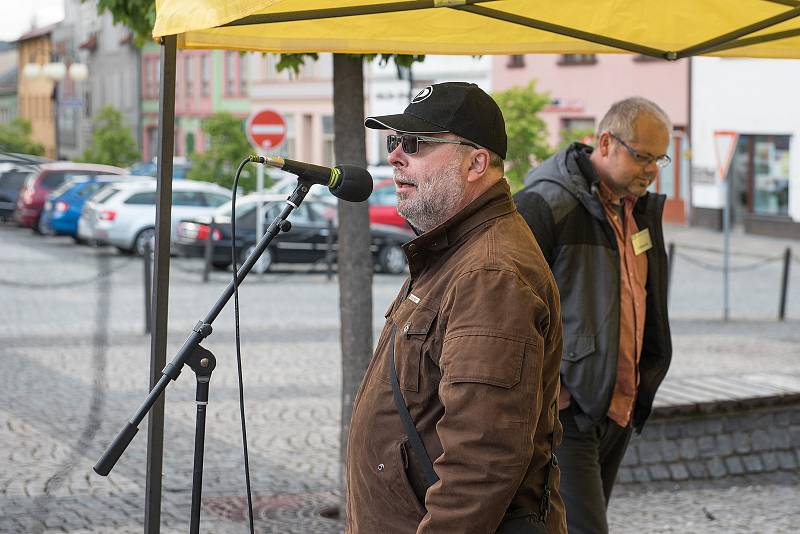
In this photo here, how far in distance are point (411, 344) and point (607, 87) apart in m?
34.8

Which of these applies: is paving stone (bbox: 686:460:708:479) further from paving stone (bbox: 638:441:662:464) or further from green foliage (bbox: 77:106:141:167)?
green foliage (bbox: 77:106:141:167)

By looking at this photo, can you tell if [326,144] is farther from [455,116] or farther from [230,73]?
[455,116]

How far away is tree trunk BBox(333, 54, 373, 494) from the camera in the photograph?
19.7 feet

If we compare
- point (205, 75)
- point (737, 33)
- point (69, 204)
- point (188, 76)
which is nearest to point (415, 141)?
point (737, 33)

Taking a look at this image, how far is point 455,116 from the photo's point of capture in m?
2.95

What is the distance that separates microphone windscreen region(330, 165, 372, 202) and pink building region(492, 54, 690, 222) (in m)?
30.2

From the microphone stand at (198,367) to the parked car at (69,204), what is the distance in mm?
24730

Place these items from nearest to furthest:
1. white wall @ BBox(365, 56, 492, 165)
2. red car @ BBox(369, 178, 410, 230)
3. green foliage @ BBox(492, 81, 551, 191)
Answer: green foliage @ BBox(492, 81, 551, 191) → red car @ BBox(369, 178, 410, 230) → white wall @ BBox(365, 56, 492, 165)

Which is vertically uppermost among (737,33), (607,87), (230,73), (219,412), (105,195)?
(230,73)

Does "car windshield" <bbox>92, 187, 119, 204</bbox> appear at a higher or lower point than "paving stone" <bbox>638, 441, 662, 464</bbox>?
higher

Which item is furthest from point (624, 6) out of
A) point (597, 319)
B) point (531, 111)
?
point (531, 111)

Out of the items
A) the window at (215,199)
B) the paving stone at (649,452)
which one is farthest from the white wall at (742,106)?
the paving stone at (649,452)

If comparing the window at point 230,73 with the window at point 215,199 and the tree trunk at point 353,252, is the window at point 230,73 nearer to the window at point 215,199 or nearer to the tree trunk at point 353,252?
the window at point 215,199

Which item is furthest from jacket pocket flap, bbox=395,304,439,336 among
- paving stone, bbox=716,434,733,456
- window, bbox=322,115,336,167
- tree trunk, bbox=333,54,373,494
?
window, bbox=322,115,336,167
